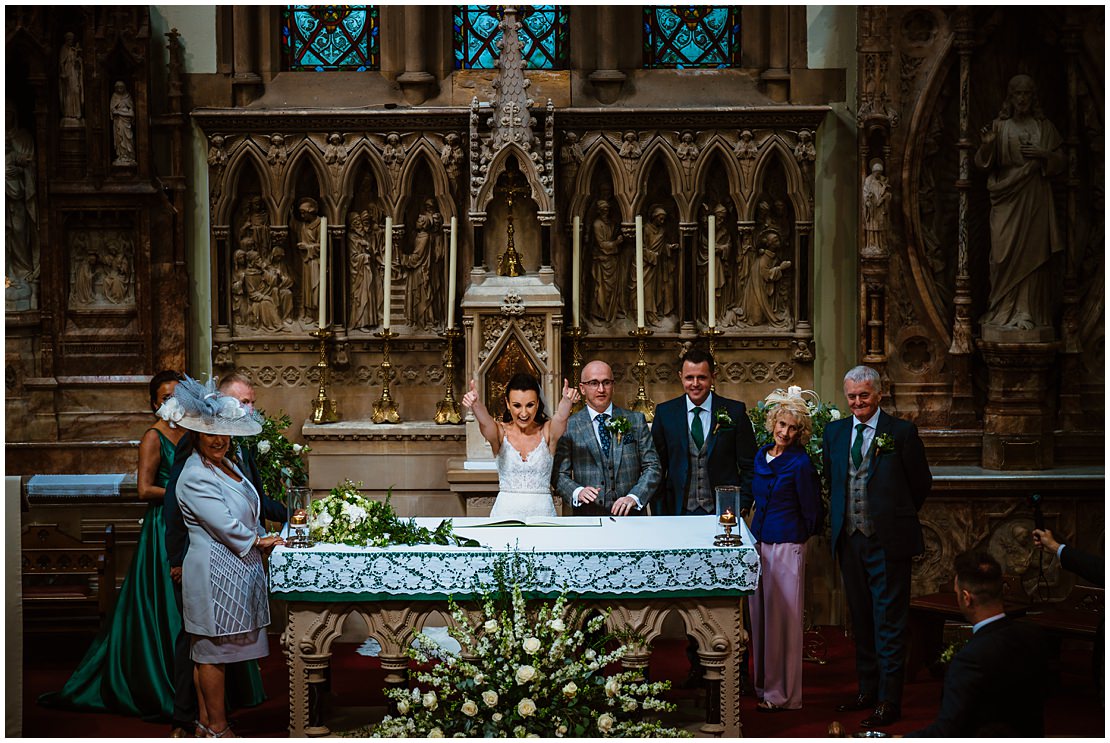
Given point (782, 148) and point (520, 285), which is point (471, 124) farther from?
point (782, 148)

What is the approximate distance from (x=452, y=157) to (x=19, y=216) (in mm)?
2560

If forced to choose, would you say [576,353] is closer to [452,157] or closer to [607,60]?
[452,157]

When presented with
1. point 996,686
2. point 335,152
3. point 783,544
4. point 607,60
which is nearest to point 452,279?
point 335,152

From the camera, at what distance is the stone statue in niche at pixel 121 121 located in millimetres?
8328

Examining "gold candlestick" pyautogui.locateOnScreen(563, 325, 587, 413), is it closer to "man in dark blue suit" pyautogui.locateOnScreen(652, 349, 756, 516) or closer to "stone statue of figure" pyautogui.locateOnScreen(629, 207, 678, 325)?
"stone statue of figure" pyautogui.locateOnScreen(629, 207, 678, 325)

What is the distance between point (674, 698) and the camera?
254 inches

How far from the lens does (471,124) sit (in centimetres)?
822

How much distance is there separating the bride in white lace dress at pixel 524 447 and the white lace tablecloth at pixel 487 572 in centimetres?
89

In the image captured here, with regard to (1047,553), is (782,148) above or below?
A: above

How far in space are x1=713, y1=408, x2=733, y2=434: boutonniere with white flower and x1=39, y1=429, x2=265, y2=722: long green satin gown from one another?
238 cm

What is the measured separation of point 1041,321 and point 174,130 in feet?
17.1

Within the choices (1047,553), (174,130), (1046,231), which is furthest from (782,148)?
(174,130)

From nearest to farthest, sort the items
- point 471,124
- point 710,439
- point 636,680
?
1. point 636,680
2. point 710,439
3. point 471,124

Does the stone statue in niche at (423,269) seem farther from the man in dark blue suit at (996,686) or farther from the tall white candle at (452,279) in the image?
the man in dark blue suit at (996,686)
